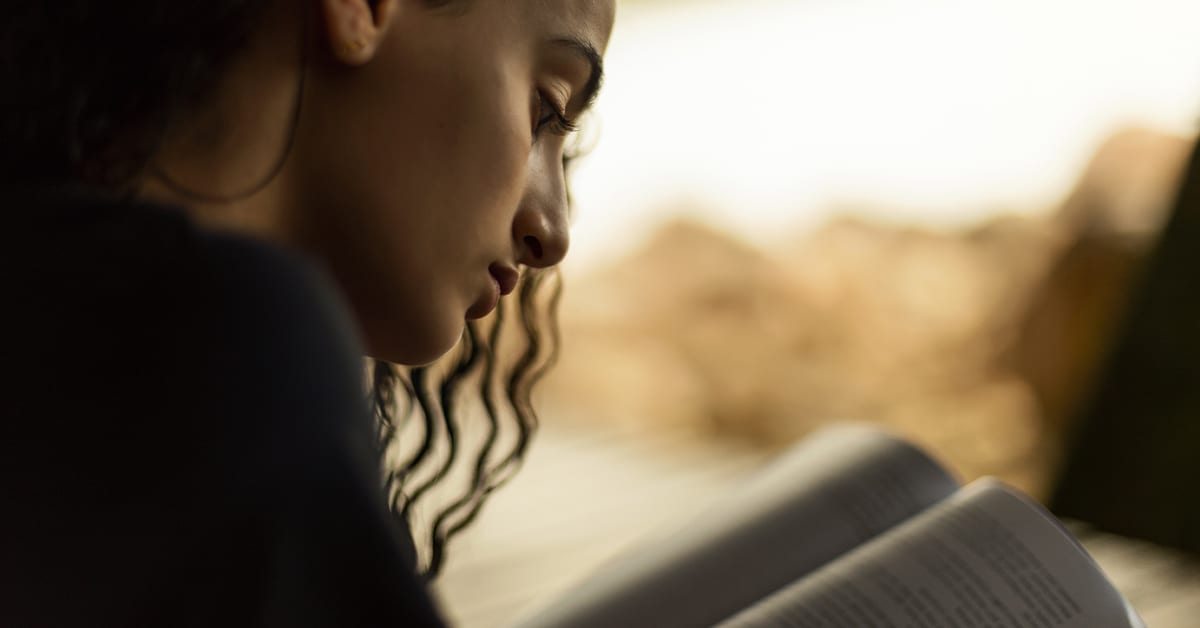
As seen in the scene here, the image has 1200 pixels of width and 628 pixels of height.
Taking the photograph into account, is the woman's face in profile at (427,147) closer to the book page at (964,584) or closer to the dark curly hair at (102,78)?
the dark curly hair at (102,78)

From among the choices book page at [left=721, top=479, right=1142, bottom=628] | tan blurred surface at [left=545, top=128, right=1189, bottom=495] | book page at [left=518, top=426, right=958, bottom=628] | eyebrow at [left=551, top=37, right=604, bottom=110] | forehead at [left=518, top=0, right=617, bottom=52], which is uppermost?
forehead at [left=518, top=0, right=617, bottom=52]

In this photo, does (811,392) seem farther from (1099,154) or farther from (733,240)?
(1099,154)

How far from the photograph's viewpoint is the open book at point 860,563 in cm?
61

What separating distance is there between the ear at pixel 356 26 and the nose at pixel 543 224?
0.43ft

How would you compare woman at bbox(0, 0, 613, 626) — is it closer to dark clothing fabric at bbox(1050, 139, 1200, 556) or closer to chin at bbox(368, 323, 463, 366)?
chin at bbox(368, 323, 463, 366)

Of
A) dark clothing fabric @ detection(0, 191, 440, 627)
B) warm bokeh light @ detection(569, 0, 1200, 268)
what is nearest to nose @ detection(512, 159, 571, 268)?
dark clothing fabric @ detection(0, 191, 440, 627)

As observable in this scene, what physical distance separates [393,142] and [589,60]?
0.12 metres

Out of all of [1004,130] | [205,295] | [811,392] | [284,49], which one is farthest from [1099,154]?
[205,295]

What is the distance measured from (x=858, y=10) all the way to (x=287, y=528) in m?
2.40

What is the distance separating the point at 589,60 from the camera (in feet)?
2.00

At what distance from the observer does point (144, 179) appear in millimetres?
493

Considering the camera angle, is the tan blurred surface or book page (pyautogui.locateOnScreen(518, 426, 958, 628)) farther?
the tan blurred surface

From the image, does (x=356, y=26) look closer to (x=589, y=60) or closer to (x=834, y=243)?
Answer: (x=589, y=60)

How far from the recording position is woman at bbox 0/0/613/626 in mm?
326
